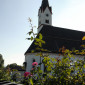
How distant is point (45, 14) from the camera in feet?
109

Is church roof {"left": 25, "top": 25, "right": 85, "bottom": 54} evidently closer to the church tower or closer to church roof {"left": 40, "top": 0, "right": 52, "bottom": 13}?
the church tower

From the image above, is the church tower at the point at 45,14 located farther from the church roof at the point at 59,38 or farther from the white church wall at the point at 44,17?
the church roof at the point at 59,38

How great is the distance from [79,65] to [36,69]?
0.99m

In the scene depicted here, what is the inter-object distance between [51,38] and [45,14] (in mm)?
10302

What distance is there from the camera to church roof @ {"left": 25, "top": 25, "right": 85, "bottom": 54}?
75.7 feet

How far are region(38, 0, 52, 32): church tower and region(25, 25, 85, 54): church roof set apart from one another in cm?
459

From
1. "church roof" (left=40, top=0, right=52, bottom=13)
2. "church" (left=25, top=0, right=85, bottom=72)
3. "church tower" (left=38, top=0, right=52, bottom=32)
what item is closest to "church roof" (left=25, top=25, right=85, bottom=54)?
"church" (left=25, top=0, right=85, bottom=72)

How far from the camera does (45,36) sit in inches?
982

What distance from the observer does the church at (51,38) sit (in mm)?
22483

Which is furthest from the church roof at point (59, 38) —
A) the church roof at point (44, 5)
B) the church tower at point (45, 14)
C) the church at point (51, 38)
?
the church roof at point (44, 5)

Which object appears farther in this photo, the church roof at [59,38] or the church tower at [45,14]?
the church tower at [45,14]

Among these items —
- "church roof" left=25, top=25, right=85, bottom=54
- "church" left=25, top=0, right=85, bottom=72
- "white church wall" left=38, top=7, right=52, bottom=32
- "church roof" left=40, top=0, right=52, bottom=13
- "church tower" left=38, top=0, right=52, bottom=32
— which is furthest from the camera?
"church roof" left=40, top=0, right=52, bottom=13

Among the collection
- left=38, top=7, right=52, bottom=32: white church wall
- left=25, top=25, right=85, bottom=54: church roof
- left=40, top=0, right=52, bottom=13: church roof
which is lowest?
left=25, top=25, right=85, bottom=54: church roof

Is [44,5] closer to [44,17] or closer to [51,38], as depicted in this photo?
[44,17]
